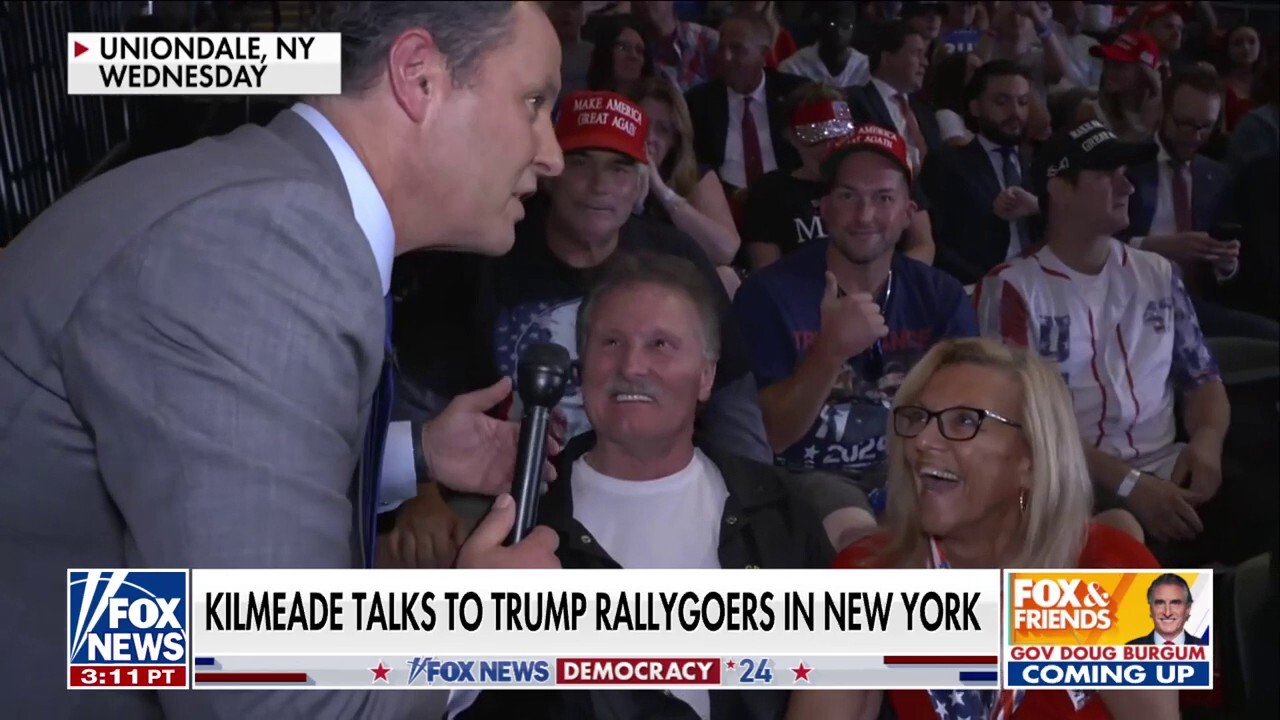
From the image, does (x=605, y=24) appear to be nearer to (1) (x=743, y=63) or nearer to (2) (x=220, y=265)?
(1) (x=743, y=63)

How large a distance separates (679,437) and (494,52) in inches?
41.6

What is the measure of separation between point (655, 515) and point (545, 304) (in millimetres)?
531

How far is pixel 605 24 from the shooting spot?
3.34 metres

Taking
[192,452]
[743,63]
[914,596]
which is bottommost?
[914,596]

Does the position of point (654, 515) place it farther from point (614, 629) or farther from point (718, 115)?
point (718, 115)

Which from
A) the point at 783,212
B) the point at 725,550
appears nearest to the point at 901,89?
the point at 783,212

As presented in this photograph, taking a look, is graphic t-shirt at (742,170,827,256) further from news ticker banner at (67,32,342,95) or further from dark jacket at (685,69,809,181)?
news ticker banner at (67,32,342,95)

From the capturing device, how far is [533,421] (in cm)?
114

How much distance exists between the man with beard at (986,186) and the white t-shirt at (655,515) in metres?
1.33

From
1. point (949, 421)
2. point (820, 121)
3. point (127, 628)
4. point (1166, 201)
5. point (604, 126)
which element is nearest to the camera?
point (127, 628)

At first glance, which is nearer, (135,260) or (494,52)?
(135,260)

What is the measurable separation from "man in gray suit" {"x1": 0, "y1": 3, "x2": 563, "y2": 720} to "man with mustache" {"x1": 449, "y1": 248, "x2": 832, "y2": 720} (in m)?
0.86

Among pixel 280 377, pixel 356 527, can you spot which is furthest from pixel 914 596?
pixel 280 377

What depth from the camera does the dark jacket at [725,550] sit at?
157 cm
